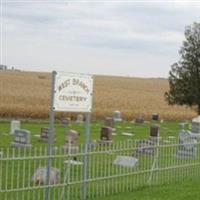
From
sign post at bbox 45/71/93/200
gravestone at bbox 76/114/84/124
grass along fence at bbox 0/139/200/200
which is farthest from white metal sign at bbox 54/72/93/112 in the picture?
gravestone at bbox 76/114/84/124

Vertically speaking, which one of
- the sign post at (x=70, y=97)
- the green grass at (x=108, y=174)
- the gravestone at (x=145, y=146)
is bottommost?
the green grass at (x=108, y=174)

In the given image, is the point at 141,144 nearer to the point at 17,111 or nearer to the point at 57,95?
the point at 57,95

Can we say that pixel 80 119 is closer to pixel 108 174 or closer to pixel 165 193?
pixel 108 174

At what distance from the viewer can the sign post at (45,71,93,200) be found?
10961mm

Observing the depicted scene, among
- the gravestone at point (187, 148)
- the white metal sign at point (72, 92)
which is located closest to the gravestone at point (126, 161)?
the gravestone at point (187, 148)

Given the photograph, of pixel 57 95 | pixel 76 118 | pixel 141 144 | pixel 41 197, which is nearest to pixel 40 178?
pixel 41 197

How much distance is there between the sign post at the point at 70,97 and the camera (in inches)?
432

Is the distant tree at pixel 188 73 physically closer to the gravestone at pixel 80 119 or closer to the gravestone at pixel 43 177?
the gravestone at pixel 80 119

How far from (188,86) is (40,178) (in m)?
34.7

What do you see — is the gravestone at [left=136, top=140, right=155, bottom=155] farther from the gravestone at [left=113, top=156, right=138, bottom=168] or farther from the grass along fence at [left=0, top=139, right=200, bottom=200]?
the gravestone at [left=113, top=156, right=138, bottom=168]

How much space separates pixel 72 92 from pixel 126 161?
13.6ft

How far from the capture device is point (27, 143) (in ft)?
77.0

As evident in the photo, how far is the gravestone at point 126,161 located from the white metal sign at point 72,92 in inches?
110

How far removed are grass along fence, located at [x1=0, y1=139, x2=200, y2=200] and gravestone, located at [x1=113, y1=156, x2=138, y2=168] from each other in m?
0.08
